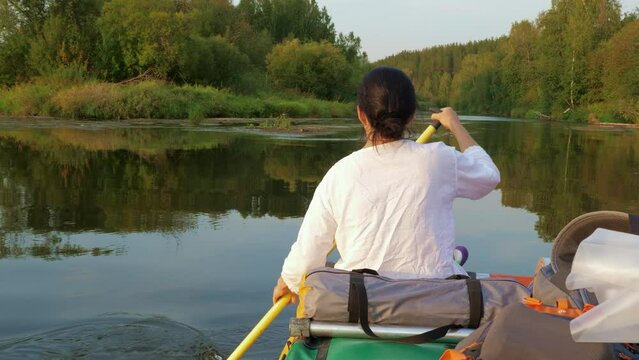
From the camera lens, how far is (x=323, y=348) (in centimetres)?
212

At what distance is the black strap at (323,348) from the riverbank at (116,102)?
982 inches

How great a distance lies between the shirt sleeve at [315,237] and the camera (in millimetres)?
2357

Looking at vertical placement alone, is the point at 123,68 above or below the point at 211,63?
below

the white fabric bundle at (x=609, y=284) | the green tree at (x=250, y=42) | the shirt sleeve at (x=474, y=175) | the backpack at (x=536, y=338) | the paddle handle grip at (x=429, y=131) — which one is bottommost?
the backpack at (x=536, y=338)

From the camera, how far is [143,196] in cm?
803

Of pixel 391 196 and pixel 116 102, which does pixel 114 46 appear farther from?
pixel 391 196

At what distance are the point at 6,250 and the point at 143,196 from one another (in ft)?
8.69

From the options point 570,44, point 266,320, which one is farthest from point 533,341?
point 570,44

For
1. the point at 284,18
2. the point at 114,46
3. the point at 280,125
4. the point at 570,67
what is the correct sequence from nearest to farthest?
1. the point at 280,125
2. the point at 114,46
3. the point at 570,67
4. the point at 284,18

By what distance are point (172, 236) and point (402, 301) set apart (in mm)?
4318

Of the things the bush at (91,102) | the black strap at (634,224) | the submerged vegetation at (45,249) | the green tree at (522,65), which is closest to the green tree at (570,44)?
the green tree at (522,65)

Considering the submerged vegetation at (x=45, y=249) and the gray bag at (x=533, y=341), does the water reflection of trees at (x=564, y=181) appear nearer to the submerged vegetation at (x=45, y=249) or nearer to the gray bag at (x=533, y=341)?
the submerged vegetation at (x=45, y=249)

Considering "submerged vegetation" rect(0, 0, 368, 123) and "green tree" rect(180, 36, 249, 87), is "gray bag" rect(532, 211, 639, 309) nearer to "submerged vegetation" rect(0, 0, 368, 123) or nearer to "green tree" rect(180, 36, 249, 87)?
"submerged vegetation" rect(0, 0, 368, 123)

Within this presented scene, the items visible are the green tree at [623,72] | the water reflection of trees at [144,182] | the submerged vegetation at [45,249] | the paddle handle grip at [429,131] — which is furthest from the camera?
the green tree at [623,72]
